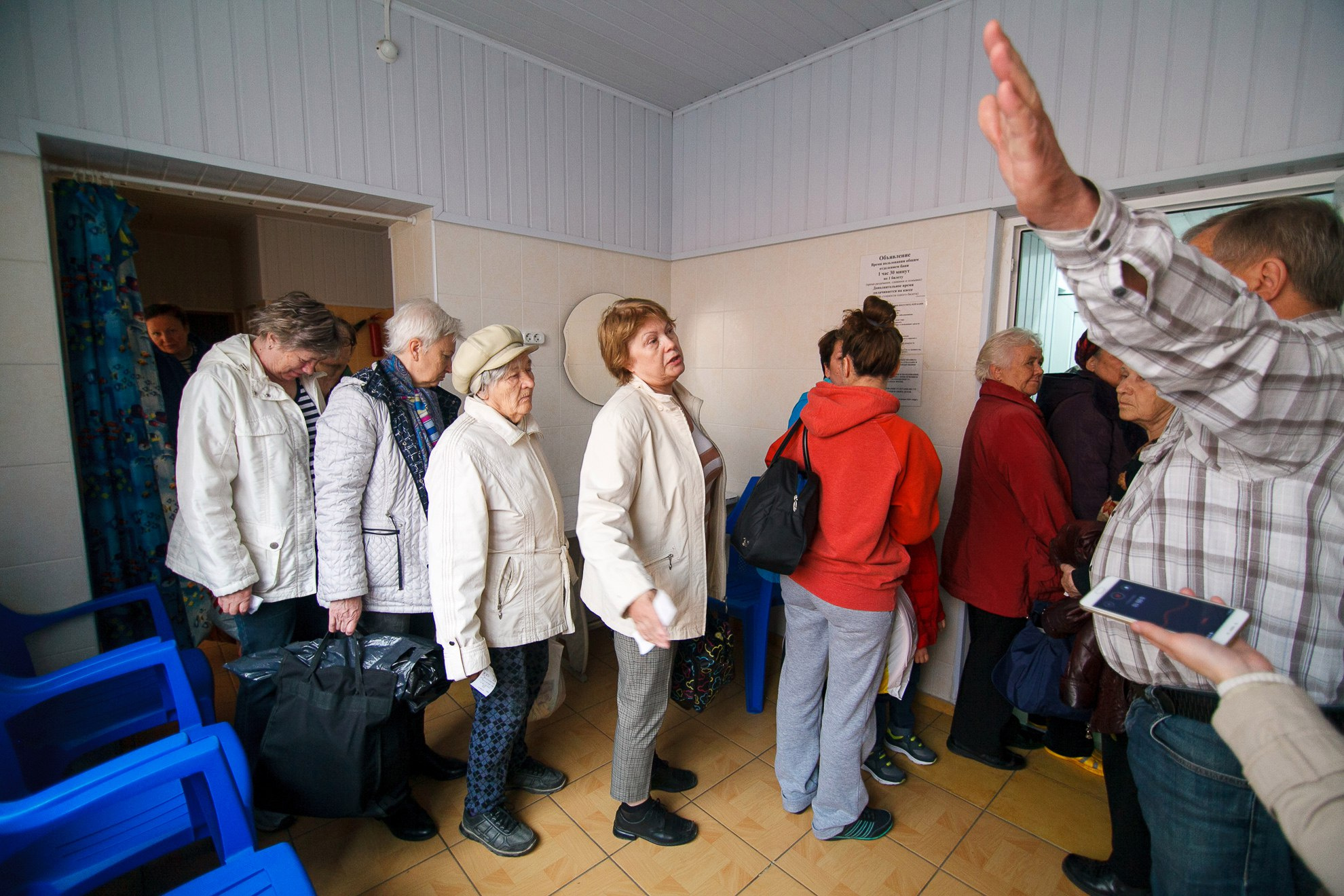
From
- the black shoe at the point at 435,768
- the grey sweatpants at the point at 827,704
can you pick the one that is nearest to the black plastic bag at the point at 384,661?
the black shoe at the point at 435,768

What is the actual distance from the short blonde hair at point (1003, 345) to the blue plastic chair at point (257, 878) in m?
2.20

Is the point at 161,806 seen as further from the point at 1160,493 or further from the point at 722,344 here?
the point at 722,344

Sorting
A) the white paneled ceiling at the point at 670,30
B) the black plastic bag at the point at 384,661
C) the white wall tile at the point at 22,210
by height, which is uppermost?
the white paneled ceiling at the point at 670,30

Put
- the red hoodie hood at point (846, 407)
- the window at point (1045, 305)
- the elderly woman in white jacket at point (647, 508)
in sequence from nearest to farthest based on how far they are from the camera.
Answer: the elderly woman in white jacket at point (647, 508) < the red hoodie hood at point (846, 407) < the window at point (1045, 305)

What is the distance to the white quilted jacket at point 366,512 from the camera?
1592mm

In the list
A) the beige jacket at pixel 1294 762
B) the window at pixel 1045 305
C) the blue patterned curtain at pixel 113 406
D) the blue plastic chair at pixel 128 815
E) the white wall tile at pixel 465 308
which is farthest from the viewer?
the white wall tile at pixel 465 308

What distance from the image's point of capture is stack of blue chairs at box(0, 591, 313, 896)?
1.01 meters

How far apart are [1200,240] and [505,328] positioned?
4.79ft

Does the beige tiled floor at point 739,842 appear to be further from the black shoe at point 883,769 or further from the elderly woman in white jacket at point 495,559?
the elderly woman in white jacket at point 495,559

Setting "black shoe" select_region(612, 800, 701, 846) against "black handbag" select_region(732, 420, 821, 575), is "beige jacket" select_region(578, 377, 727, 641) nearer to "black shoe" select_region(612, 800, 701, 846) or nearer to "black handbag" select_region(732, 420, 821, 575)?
"black handbag" select_region(732, 420, 821, 575)

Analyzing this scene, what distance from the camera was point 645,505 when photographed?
1.53m

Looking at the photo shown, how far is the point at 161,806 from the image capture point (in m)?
1.30

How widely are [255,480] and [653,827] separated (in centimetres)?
149

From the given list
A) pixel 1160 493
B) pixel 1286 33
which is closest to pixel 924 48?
pixel 1286 33
